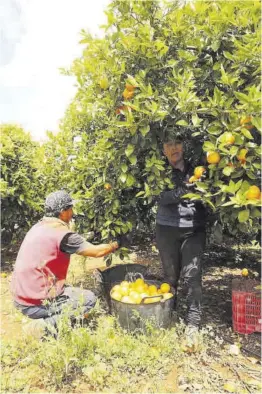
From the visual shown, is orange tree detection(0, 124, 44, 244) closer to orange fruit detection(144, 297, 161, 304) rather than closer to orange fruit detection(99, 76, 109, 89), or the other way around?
orange fruit detection(99, 76, 109, 89)

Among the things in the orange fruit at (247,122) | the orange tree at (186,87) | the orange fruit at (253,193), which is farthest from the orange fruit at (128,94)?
the orange fruit at (253,193)

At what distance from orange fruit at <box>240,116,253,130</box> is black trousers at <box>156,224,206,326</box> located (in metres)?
1.22

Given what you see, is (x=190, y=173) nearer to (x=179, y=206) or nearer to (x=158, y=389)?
(x=179, y=206)

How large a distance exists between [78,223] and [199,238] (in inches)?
68.3

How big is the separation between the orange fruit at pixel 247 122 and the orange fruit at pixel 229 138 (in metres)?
0.12

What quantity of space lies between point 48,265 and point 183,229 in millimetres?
1366

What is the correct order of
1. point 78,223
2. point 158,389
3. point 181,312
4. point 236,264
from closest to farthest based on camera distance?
point 158,389 < point 181,312 < point 78,223 < point 236,264

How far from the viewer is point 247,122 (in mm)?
2768

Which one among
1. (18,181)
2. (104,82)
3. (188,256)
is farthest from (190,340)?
(18,181)

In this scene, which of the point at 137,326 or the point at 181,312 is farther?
the point at 181,312

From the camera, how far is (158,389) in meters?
2.83

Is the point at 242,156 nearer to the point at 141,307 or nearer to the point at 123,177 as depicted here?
the point at 123,177

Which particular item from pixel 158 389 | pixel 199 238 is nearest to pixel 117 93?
pixel 199 238

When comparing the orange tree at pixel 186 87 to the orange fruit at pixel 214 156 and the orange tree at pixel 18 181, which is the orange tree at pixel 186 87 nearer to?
the orange fruit at pixel 214 156
